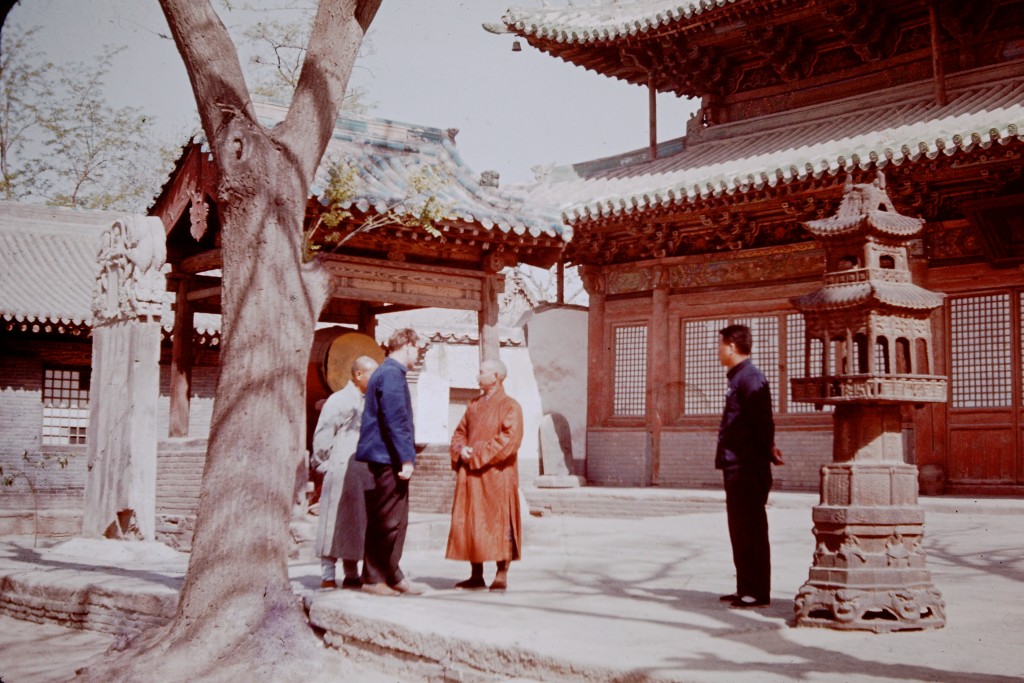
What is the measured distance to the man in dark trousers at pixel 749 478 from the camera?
18.4 feet

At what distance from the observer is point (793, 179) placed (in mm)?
11195

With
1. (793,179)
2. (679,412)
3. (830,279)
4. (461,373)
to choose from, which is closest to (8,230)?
(461,373)

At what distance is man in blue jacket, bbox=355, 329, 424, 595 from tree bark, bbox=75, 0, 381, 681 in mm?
731

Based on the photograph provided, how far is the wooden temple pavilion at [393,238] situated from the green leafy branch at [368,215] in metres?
0.07

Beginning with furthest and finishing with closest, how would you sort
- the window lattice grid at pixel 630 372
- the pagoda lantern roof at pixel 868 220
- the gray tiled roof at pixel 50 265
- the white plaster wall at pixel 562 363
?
the gray tiled roof at pixel 50 265 → the white plaster wall at pixel 562 363 → the window lattice grid at pixel 630 372 → the pagoda lantern roof at pixel 868 220

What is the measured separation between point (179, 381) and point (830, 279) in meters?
6.81

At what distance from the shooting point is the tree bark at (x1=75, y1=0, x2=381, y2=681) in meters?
5.27

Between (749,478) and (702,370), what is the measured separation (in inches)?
324

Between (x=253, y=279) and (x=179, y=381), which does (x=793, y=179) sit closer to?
(x=179, y=381)

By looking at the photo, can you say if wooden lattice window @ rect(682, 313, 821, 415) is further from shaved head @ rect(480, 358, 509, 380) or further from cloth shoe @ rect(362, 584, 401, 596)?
cloth shoe @ rect(362, 584, 401, 596)

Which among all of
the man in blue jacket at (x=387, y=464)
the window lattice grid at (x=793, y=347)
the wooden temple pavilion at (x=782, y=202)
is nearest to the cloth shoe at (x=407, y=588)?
the man in blue jacket at (x=387, y=464)

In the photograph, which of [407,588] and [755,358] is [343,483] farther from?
[755,358]

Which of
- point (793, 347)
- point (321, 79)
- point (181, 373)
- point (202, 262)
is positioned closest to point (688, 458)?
point (793, 347)

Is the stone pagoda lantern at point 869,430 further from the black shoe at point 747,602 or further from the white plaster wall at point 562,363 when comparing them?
the white plaster wall at point 562,363
